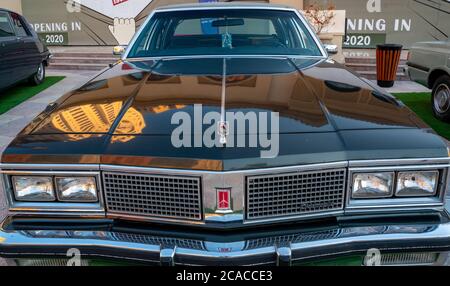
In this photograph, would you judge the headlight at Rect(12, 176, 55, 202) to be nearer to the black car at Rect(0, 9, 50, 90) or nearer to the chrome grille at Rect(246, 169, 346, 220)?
the chrome grille at Rect(246, 169, 346, 220)

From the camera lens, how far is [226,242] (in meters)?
1.81

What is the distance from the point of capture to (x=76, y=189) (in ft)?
6.38

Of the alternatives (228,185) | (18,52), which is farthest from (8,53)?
(228,185)

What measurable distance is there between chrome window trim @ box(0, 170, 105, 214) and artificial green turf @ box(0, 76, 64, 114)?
19.3ft

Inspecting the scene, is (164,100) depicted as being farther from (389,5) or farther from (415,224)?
(389,5)

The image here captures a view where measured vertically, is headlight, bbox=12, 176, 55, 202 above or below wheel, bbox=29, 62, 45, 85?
above

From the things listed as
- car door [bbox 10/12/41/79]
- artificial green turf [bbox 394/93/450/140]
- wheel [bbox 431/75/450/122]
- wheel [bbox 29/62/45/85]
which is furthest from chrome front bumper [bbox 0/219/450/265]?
wheel [bbox 29/62/45/85]

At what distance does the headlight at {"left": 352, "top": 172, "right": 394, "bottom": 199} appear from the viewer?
1923 mm

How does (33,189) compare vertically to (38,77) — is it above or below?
above

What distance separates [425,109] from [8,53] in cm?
732

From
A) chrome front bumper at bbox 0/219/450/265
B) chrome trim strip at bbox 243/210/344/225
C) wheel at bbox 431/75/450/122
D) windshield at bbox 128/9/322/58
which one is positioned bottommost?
wheel at bbox 431/75/450/122

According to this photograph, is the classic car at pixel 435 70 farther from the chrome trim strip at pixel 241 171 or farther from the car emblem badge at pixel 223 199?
the car emblem badge at pixel 223 199

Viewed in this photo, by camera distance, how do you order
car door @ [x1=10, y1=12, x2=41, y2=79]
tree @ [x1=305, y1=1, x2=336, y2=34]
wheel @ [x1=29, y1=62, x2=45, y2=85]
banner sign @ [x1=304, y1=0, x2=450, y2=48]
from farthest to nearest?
banner sign @ [x1=304, y1=0, x2=450, y2=48], tree @ [x1=305, y1=1, x2=336, y2=34], wheel @ [x1=29, y1=62, x2=45, y2=85], car door @ [x1=10, y1=12, x2=41, y2=79]

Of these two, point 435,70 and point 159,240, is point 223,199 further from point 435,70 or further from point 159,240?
point 435,70
